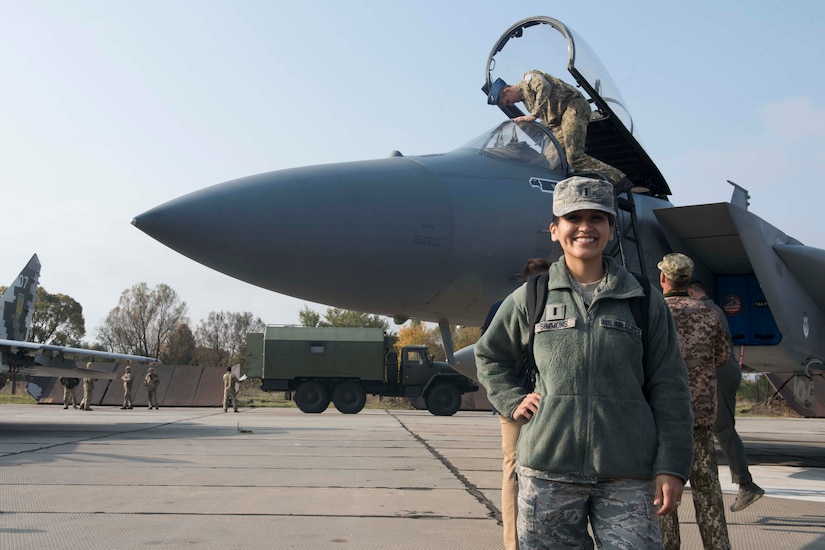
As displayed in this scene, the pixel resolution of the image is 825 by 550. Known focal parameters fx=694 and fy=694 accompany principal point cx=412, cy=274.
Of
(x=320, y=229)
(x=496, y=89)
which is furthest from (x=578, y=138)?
(x=320, y=229)

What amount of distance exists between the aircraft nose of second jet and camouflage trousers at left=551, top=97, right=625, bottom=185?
5.55ft

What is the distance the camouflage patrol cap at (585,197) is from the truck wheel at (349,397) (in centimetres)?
1823

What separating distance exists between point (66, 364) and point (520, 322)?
37.6 ft

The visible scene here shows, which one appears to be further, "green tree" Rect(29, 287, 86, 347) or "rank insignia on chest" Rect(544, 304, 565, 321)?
"green tree" Rect(29, 287, 86, 347)

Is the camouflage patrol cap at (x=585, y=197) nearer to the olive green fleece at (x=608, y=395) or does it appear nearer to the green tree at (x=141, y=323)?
the olive green fleece at (x=608, y=395)

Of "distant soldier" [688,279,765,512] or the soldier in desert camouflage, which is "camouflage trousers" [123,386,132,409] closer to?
"distant soldier" [688,279,765,512]

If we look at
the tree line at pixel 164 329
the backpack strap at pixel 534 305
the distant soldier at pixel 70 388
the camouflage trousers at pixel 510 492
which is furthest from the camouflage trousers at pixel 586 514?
the tree line at pixel 164 329

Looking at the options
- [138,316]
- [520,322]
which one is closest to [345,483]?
[520,322]

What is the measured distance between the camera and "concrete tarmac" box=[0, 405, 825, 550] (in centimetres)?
341

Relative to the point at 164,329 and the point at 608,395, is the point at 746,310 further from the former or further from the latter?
the point at 164,329

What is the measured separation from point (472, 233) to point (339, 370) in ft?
51.0

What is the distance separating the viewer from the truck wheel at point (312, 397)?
19859 mm

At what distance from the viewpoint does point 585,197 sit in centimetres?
199

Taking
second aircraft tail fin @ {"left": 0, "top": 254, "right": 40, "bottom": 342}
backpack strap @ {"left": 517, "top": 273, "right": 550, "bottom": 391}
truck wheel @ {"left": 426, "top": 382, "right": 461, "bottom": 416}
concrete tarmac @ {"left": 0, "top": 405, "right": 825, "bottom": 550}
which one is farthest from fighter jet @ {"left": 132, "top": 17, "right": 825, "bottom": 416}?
truck wheel @ {"left": 426, "top": 382, "right": 461, "bottom": 416}
